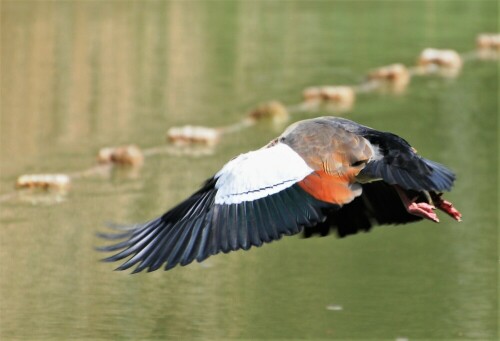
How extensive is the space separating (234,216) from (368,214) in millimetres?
1039

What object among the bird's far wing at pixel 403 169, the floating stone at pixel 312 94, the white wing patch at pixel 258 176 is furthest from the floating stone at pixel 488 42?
the white wing patch at pixel 258 176

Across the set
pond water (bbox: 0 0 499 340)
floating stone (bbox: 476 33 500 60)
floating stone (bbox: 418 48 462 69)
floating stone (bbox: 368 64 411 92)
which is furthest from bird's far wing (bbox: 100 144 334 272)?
floating stone (bbox: 476 33 500 60)

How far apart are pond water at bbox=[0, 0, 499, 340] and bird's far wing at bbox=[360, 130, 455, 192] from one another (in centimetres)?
111

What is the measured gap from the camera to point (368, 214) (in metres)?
5.83

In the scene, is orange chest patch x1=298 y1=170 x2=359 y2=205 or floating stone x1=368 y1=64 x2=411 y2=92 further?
floating stone x1=368 y1=64 x2=411 y2=92

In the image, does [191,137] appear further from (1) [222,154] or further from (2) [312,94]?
(2) [312,94]

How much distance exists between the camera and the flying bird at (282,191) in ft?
16.3

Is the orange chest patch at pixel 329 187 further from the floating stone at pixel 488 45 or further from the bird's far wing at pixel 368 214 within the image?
the floating stone at pixel 488 45

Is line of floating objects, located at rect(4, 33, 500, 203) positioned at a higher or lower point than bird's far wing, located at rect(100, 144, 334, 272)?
higher

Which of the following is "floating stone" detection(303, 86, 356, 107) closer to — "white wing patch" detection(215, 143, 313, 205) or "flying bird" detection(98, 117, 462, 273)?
"flying bird" detection(98, 117, 462, 273)

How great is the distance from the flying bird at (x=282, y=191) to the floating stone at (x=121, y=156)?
3.72m

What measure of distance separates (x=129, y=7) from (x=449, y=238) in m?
9.33

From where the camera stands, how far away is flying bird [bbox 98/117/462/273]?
4.98 m

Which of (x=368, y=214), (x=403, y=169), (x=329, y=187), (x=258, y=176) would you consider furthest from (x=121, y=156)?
(x=403, y=169)
